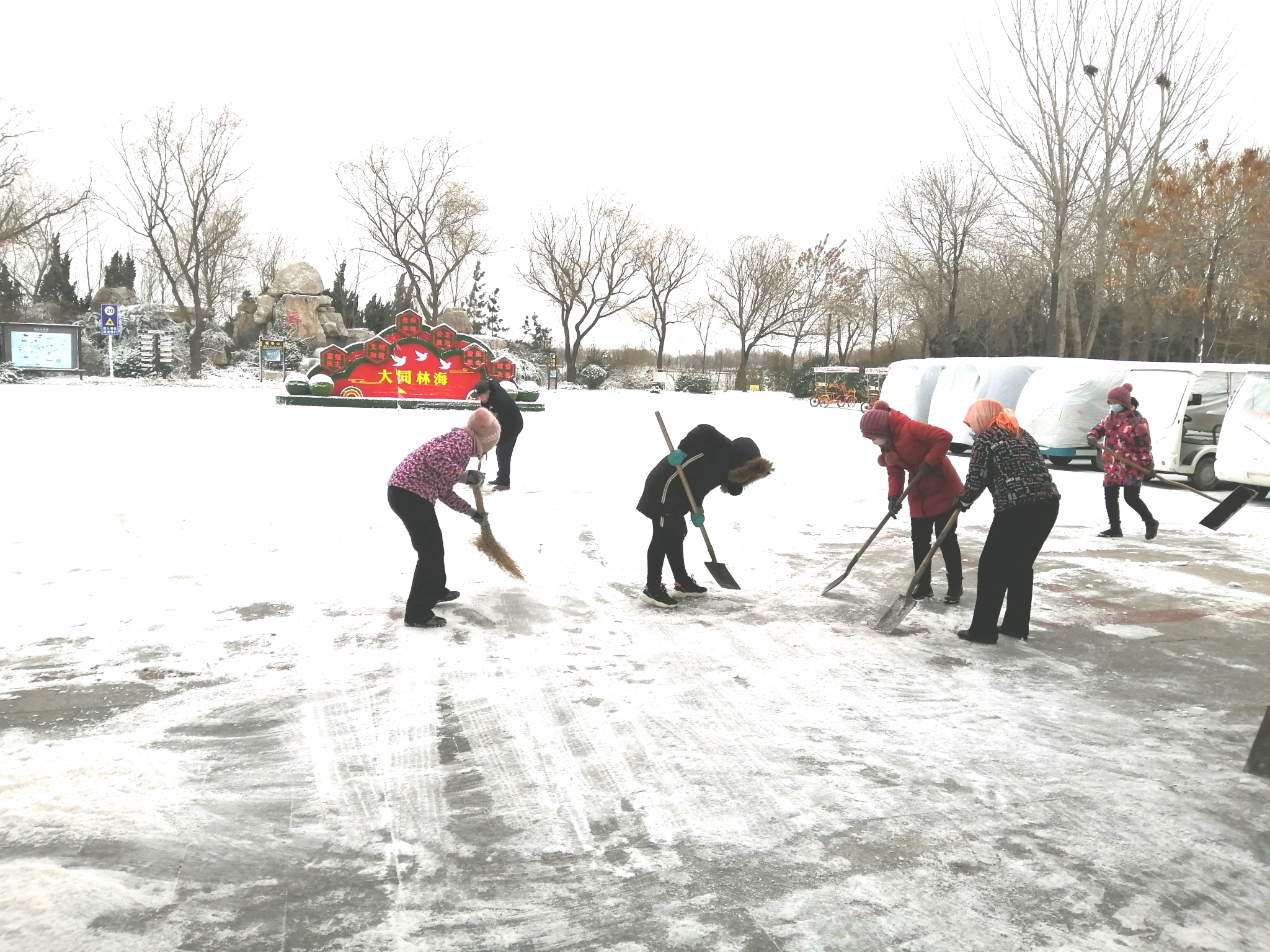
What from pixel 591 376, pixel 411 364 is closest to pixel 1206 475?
pixel 411 364

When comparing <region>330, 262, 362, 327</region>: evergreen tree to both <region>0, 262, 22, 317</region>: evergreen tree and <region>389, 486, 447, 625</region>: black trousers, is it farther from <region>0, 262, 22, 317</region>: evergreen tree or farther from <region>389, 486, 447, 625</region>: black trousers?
→ <region>389, 486, 447, 625</region>: black trousers

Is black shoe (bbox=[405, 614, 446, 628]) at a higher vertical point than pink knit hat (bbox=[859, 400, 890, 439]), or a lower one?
lower

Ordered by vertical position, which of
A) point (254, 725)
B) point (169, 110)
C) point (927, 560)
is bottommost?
point (254, 725)

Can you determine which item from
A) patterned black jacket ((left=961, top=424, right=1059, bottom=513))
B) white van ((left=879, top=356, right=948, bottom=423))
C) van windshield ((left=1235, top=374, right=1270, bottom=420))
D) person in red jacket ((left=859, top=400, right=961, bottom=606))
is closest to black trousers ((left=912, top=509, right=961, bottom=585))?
person in red jacket ((left=859, top=400, right=961, bottom=606))

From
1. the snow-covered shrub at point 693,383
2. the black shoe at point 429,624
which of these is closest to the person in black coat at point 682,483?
the black shoe at point 429,624

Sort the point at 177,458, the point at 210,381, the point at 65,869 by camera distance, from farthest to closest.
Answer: the point at 210,381, the point at 177,458, the point at 65,869

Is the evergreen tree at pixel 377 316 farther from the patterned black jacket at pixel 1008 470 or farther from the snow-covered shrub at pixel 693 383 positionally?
the patterned black jacket at pixel 1008 470

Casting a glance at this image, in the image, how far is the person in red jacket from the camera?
6188mm

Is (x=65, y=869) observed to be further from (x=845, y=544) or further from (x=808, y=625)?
(x=845, y=544)

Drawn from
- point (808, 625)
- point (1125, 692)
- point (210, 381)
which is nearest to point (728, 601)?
point (808, 625)

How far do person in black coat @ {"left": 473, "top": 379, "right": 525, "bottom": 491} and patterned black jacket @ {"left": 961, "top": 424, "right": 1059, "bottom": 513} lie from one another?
243 inches

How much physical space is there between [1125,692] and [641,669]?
2.37m

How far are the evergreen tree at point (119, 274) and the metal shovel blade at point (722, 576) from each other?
52.2m

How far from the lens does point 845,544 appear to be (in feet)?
27.5
